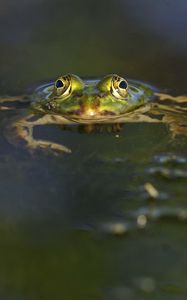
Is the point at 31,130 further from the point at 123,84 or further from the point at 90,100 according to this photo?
the point at 123,84

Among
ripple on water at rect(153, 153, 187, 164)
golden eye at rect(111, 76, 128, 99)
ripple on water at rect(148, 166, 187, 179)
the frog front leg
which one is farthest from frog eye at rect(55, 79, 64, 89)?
ripple on water at rect(148, 166, 187, 179)

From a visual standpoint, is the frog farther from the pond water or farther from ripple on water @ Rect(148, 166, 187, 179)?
ripple on water @ Rect(148, 166, 187, 179)

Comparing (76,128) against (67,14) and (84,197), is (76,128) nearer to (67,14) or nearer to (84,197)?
(84,197)

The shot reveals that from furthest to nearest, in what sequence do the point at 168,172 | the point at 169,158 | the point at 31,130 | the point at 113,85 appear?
the point at 113,85
the point at 31,130
the point at 169,158
the point at 168,172

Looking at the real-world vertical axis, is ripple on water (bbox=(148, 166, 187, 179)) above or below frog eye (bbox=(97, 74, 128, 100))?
below

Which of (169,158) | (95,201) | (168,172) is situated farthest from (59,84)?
(95,201)


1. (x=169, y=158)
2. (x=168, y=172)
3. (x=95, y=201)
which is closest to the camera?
(x=95, y=201)

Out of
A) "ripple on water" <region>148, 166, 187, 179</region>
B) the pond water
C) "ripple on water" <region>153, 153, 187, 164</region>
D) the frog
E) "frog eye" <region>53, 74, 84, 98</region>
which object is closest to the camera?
the pond water
